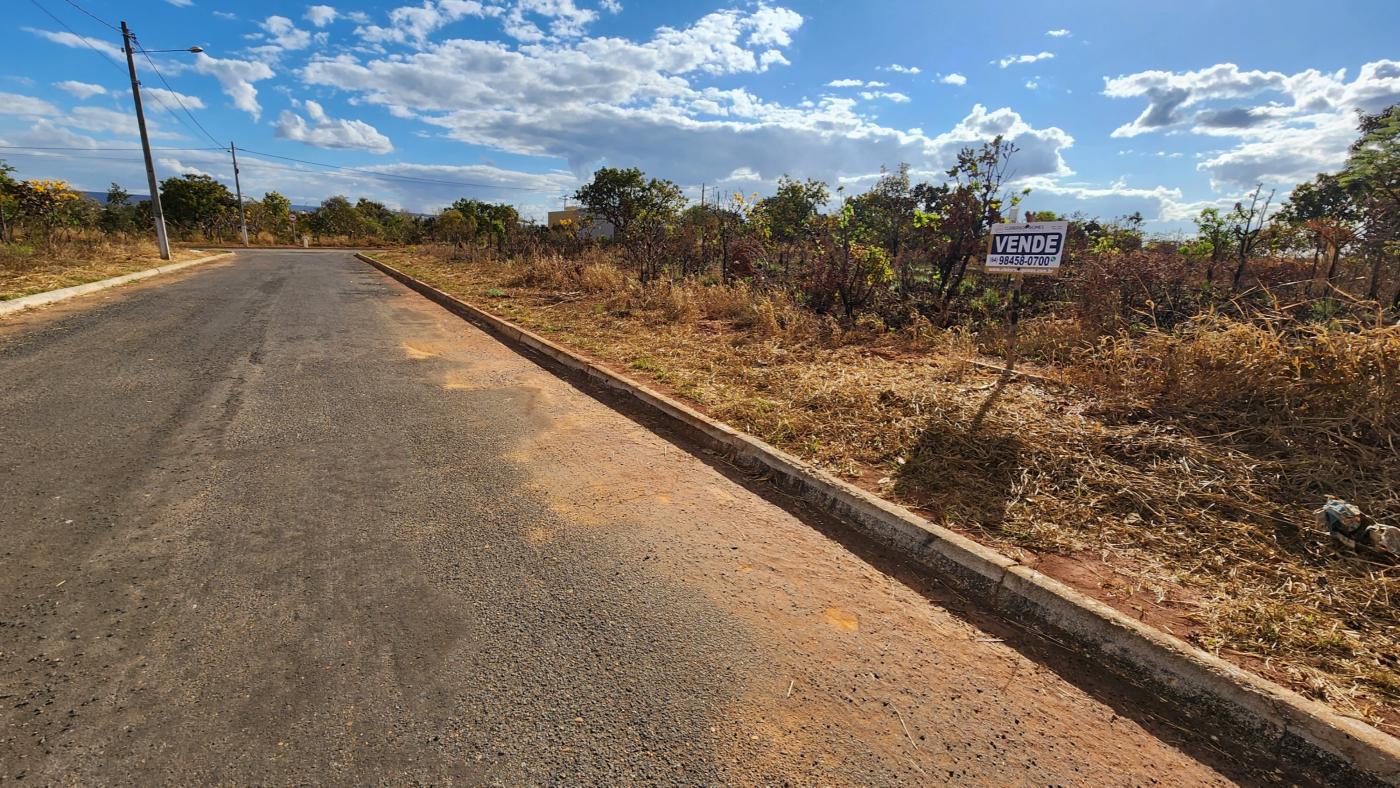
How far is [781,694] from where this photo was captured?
2125mm

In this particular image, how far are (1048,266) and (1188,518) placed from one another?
102 inches

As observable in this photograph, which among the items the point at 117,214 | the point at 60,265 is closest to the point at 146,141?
the point at 60,265

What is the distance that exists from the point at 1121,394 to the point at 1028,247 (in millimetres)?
1521

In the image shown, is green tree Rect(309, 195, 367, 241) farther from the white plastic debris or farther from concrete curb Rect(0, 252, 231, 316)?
the white plastic debris

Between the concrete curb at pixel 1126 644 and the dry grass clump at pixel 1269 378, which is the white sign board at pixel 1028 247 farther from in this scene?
the concrete curb at pixel 1126 644

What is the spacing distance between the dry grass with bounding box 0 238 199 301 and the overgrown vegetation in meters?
8.24

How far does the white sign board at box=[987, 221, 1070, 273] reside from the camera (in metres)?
4.89

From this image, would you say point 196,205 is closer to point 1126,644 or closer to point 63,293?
point 63,293

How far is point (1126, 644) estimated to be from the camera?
2.36 meters

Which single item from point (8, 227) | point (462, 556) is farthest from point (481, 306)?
point (8, 227)

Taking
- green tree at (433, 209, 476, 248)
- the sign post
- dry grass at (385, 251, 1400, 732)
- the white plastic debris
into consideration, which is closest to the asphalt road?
dry grass at (385, 251, 1400, 732)

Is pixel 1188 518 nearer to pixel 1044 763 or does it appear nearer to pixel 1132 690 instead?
pixel 1132 690

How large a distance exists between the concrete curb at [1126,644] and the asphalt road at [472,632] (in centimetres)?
15

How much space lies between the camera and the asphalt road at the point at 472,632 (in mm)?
1831
